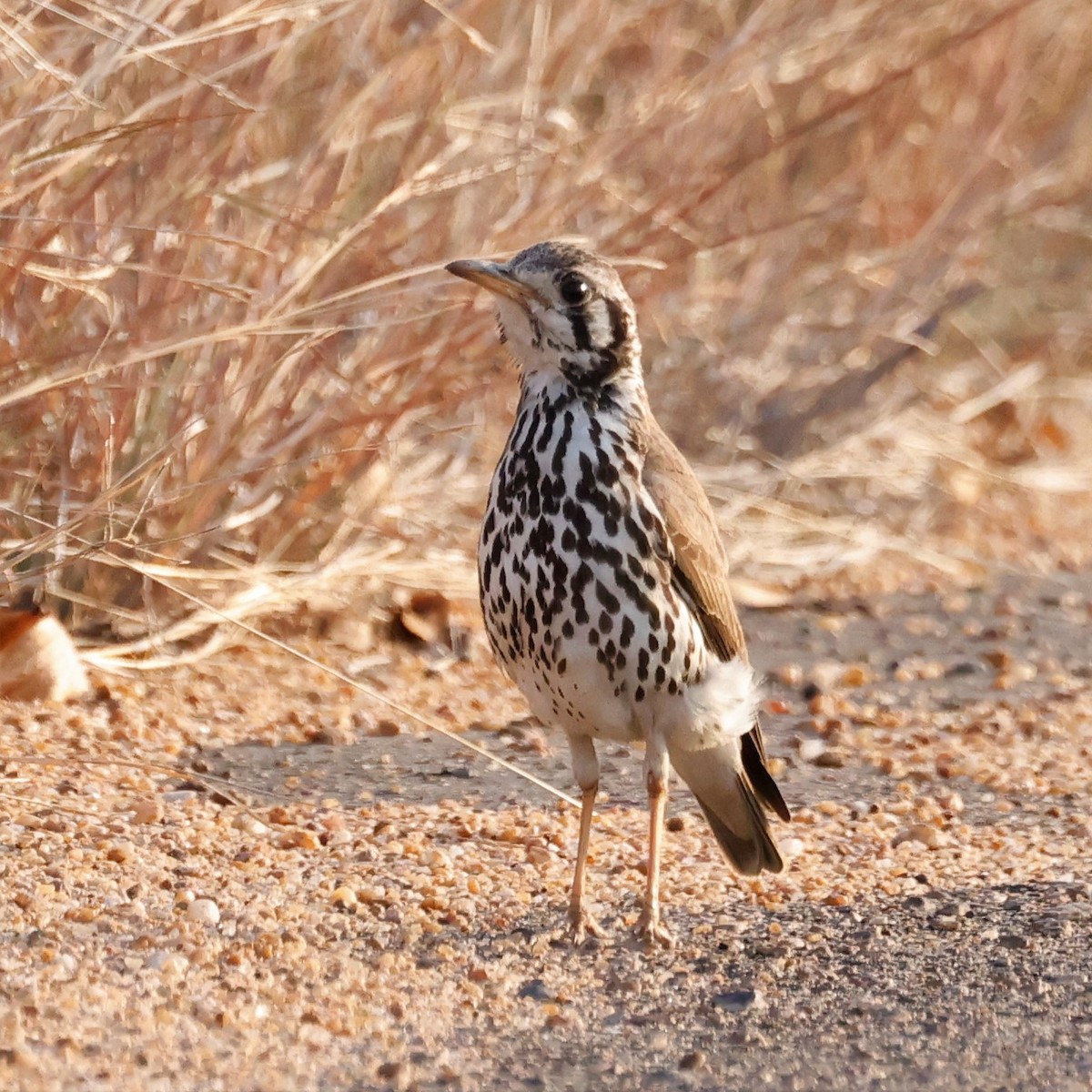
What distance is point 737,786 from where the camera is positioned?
4.57 metres

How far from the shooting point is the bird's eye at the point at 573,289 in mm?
4262

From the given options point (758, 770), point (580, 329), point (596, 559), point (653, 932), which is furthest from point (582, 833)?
point (580, 329)

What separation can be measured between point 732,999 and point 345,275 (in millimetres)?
2768

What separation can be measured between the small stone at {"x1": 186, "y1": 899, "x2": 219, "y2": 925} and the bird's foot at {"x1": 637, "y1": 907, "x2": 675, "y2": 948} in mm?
890

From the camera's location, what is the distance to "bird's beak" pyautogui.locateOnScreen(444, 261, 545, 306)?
13.9 ft

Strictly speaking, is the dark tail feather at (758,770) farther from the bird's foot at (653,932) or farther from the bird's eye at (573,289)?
the bird's eye at (573,289)

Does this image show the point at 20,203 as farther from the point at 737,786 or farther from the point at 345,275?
the point at 737,786

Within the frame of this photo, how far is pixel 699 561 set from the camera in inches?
168

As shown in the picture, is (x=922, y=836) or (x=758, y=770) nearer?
(x=758, y=770)

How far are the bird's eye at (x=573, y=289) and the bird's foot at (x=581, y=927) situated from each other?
130 cm

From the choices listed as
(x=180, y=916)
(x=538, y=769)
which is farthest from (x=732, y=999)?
(x=538, y=769)

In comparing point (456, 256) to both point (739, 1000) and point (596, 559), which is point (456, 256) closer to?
point (596, 559)

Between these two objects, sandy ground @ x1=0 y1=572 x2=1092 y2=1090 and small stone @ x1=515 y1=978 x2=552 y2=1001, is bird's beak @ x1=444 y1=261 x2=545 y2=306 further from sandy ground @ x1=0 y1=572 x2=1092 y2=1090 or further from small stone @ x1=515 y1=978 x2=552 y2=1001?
small stone @ x1=515 y1=978 x2=552 y2=1001

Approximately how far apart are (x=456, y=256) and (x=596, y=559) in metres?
2.09
